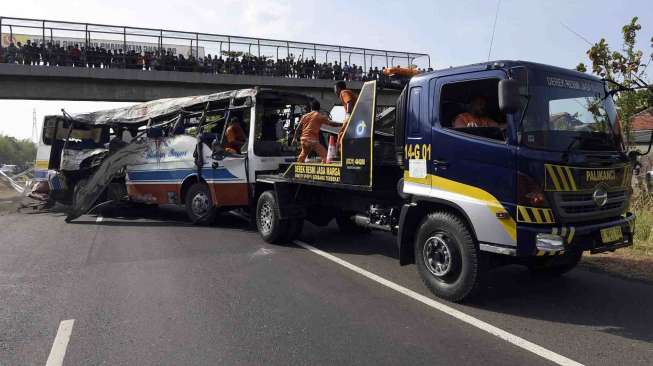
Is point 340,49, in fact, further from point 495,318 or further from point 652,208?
point 495,318

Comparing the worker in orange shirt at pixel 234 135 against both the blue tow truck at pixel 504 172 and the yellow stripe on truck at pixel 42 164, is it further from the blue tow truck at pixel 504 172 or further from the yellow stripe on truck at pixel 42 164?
the yellow stripe on truck at pixel 42 164

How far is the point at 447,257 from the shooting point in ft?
16.5

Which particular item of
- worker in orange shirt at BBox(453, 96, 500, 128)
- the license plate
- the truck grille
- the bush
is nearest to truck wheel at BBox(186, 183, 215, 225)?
worker in orange shirt at BBox(453, 96, 500, 128)

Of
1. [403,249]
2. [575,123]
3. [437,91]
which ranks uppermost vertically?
[437,91]

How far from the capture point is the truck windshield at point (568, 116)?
14.7 feet

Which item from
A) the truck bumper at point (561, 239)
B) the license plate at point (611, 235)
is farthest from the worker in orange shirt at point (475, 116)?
the license plate at point (611, 235)

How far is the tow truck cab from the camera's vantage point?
14.4ft

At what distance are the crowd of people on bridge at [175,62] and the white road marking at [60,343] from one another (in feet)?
72.5

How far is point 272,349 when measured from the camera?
394 centimetres

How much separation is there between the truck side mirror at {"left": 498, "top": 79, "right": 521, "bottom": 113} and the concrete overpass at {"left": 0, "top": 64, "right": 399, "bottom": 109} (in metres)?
25.9

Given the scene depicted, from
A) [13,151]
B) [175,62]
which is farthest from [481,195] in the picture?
[13,151]

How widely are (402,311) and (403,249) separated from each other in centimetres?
92

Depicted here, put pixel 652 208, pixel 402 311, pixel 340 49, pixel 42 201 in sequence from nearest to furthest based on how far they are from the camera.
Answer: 1. pixel 402 311
2. pixel 652 208
3. pixel 42 201
4. pixel 340 49

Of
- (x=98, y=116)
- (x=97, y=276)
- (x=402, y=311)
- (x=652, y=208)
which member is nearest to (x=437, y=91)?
(x=402, y=311)
